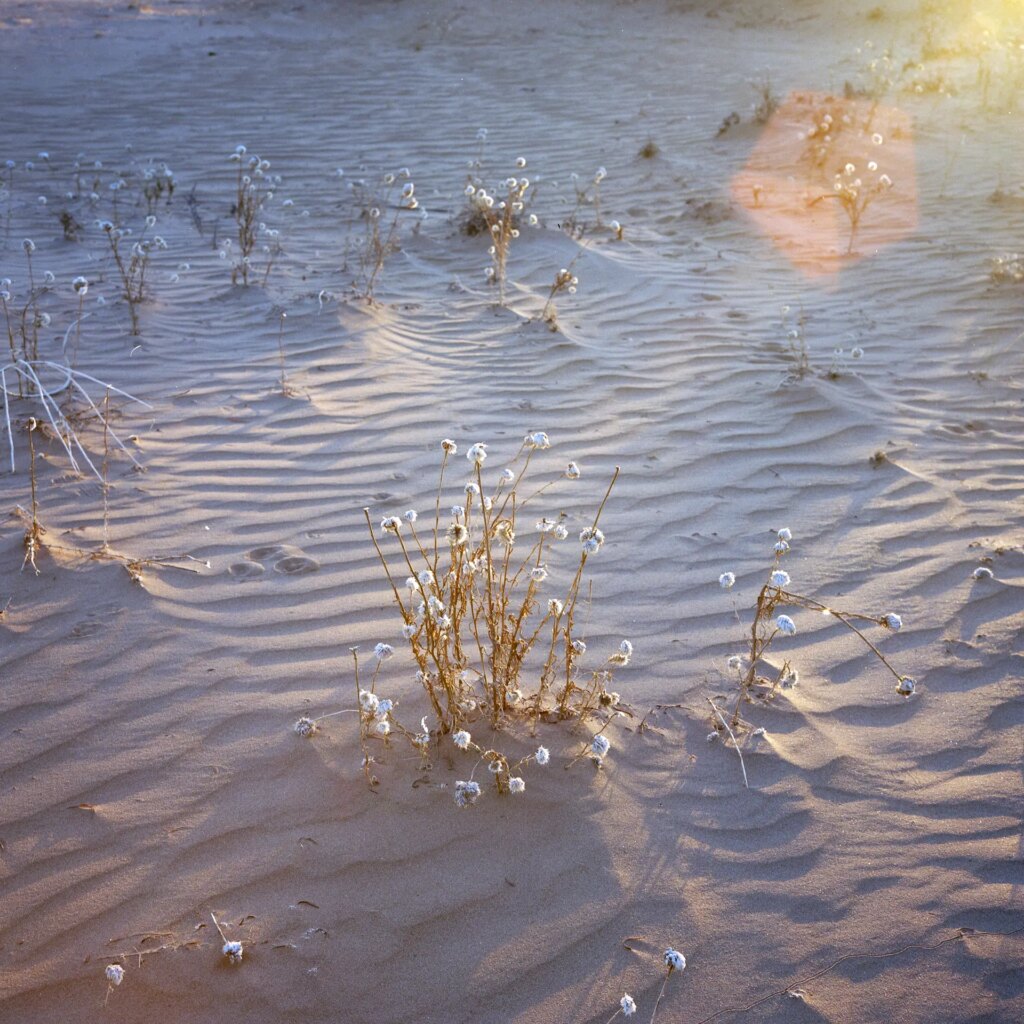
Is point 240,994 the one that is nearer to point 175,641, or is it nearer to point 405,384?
point 175,641

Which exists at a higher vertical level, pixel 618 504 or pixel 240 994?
pixel 618 504

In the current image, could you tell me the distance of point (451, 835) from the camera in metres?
2.15

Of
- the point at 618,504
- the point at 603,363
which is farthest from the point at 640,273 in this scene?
the point at 618,504

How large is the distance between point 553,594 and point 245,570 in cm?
105

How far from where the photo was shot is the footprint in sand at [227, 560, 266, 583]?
2988 mm

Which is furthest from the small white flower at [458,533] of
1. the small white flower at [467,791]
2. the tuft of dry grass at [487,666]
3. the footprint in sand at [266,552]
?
the footprint in sand at [266,552]

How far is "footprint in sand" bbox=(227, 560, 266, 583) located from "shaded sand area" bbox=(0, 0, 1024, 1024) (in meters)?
0.01

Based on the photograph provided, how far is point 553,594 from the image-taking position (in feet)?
9.97

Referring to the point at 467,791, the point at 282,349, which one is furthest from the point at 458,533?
the point at 282,349

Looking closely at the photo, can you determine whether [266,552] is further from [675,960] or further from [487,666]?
[675,960]

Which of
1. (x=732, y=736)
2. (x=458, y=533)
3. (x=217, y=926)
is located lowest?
(x=217, y=926)

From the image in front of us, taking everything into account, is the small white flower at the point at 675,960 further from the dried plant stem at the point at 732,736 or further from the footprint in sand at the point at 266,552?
the footprint in sand at the point at 266,552

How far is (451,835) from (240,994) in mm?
568

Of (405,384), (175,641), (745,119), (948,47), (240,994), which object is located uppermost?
(948,47)
